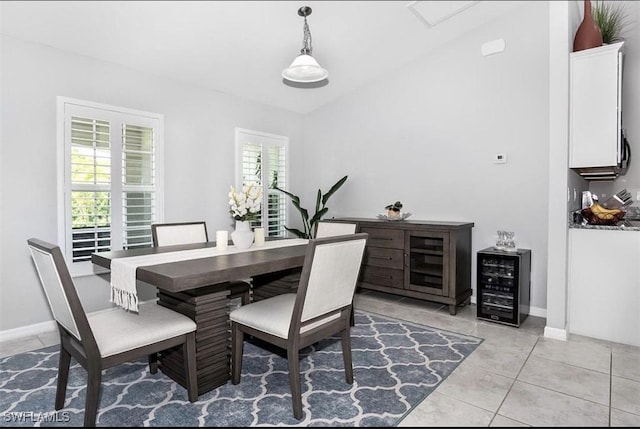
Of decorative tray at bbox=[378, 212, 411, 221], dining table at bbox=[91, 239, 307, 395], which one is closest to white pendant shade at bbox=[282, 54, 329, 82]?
dining table at bbox=[91, 239, 307, 395]

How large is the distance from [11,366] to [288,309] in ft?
6.73

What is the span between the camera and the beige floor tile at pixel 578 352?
263 centimetres

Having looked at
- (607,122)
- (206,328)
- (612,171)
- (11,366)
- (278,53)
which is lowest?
(11,366)

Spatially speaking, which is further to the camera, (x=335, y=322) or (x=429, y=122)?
(x=429, y=122)

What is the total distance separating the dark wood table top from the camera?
1.92 m

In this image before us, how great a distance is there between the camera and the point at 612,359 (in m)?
2.71

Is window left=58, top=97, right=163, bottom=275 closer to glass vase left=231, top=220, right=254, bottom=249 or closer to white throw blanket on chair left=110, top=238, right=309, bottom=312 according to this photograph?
white throw blanket on chair left=110, top=238, right=309, bottom=312

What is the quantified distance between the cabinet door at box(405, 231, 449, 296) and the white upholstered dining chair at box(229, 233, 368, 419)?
172 cm

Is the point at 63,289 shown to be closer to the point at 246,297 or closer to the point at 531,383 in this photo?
the point at 246,297

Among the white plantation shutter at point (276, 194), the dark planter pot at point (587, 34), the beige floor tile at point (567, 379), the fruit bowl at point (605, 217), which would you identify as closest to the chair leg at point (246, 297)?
the white plantation shutter at point (276, 194)

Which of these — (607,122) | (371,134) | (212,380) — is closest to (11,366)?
(212,380)

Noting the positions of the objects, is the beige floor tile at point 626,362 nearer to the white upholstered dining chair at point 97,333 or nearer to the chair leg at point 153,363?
the white upholstered dining chair at point 97,333

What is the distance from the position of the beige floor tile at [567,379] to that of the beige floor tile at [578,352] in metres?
0.09

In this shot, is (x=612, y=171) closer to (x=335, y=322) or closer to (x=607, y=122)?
(x=607, y=122)
